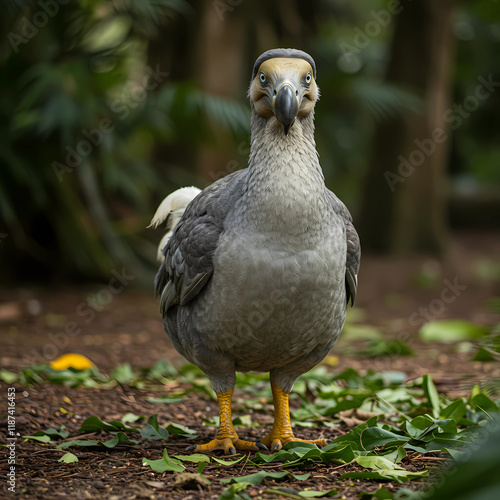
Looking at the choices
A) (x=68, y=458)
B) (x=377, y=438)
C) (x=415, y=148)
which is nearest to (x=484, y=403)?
(x=377, y=438)

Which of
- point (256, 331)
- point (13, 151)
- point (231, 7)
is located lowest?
point (256, 331)

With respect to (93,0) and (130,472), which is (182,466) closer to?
(130,472)

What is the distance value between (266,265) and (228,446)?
1.07 m

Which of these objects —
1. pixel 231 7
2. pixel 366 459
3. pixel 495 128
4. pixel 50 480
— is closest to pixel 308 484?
pixel 366 459

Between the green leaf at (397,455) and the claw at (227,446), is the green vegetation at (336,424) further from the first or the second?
the claw at (227,446)

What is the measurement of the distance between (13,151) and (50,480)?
5.72m

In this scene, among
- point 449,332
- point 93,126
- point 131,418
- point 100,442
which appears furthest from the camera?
point 93,126

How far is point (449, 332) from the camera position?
7051 millimetres

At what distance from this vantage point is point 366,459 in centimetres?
323

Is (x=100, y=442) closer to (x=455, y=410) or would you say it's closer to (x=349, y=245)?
(x=349, y=245)

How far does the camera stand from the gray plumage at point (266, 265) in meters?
3.38

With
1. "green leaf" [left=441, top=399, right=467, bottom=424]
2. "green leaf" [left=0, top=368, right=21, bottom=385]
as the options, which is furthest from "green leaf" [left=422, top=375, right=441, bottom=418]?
"green leaf" [left=0, top=368, right=21, bottom=385]

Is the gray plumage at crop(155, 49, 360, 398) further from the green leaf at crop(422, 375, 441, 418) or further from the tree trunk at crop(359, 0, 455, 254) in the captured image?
the tree trunk at crop(359, 0, 455, 254)

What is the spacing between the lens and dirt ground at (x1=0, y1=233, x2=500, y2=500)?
3096 mm
